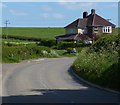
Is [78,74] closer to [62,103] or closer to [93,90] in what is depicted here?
[93,90]

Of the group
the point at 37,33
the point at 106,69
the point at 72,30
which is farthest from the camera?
the point at 37,33

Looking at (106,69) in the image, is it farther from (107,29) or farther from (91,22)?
(107,29)

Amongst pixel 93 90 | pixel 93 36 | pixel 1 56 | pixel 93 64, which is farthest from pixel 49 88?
pixel 93 36

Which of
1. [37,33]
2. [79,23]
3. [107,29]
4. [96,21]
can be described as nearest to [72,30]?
[79,23]

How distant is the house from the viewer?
76.6 m

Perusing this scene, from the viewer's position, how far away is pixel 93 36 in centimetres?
7681

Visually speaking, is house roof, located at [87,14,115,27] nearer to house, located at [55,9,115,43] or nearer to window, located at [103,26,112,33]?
house, located at [55,9,115,43]

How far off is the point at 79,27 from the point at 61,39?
200 inches

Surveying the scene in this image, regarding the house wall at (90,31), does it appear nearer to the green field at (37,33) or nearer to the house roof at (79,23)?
the house roof at (79,23)

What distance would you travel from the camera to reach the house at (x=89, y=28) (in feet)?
251

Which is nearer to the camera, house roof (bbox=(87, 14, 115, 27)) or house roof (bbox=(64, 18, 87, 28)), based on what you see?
house roof (bbox=(87, 14, 115, 27))

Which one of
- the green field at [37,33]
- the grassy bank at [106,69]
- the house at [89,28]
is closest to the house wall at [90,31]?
the house at [89,28]

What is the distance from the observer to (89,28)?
78.1 m

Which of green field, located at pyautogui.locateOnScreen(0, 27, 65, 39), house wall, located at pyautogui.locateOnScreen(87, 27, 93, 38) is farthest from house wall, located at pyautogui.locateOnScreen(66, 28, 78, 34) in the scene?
green field, located at pyautogui.locateOnScreen(0, 27, 65, 39)
